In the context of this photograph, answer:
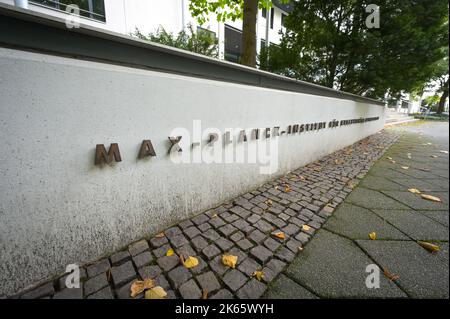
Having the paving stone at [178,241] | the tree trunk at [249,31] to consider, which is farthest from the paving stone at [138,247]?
the tree trunk at [249,31]

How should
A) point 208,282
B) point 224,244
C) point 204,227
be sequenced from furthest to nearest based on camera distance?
point 204,227 < point 224,244 < point 208,282

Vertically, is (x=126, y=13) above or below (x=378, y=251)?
above

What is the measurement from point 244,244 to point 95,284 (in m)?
1.24

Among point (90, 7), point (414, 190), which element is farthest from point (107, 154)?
point (90, 7)

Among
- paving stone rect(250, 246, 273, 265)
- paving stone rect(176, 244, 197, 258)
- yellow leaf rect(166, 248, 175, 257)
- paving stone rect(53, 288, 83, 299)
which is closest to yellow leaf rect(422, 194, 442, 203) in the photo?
paving stone rect(250, 246, 273, 265)

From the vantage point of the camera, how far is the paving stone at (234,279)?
4.97 feet

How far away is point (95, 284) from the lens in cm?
150

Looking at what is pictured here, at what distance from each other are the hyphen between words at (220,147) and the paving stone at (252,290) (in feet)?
4.27

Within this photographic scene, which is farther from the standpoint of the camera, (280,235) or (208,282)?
(280,235)

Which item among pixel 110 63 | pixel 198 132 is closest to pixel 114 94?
pixel 110 63

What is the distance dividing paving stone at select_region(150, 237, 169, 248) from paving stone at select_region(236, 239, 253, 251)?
0.71m

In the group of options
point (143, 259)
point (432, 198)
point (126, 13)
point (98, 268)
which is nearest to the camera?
point (98, 268)

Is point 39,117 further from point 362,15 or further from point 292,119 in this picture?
point 362,15

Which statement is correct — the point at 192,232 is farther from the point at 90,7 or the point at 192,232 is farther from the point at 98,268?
the point at 90,7
